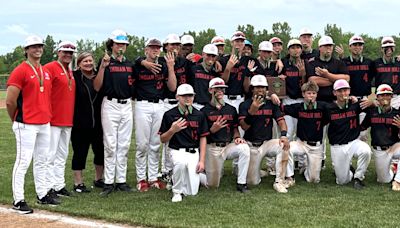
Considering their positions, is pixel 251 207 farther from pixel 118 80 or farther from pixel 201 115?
pixel 118 80

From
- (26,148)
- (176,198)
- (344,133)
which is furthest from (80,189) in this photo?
(344,133)

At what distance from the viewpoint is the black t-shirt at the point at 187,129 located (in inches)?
291

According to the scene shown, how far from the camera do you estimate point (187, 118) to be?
743 centimetres

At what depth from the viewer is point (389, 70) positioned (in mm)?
8703

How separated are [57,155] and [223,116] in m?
2.62

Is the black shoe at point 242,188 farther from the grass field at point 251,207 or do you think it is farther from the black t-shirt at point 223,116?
the black t-shirt at point 223,116

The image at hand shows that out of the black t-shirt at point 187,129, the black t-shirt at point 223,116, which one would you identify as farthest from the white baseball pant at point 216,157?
the black t-shirt at point 187,129

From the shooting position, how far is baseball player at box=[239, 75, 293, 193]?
25.6 feet

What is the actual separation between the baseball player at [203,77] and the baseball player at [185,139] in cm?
73

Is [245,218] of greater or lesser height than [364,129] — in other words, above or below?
below

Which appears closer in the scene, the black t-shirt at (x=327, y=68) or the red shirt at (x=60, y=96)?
the red shirt at (x=60, y=96)

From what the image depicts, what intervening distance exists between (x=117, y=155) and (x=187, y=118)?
4.06 feet

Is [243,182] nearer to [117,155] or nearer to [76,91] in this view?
[117,155]

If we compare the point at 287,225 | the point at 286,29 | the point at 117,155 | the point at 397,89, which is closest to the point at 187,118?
the point at 117,155
